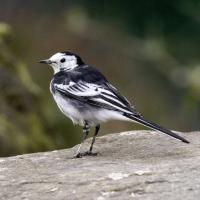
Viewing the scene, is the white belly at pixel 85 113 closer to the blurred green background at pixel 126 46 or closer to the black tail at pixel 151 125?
the black tail at pixel 151 125

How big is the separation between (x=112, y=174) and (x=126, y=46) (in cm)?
1326

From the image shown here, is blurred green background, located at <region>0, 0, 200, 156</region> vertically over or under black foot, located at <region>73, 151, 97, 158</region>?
under

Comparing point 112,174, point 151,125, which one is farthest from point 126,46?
point 112,174

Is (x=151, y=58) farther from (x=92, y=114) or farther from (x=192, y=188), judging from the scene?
(x=192, y=188)

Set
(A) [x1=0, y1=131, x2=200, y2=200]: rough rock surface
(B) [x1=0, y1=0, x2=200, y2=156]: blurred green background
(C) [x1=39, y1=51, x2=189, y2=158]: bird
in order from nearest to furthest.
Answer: (A) [x1=0, y1=131, x2=200, y2=200]: rough rock surface, (C) [x1=39, y1=51, x2=189, y2=158]: bird, (B) [x1=0, y1=0, x2=200, y2=156]: blurred green background

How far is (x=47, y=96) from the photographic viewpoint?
60.1ft

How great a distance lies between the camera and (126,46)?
71.6ft

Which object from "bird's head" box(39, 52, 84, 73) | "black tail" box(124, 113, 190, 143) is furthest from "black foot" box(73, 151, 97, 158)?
"bird's head" box(39, 52, 84, 73)

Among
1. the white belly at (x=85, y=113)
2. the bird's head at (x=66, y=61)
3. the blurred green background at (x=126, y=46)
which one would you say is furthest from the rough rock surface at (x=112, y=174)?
the blurred green background at (x=126, y=46)

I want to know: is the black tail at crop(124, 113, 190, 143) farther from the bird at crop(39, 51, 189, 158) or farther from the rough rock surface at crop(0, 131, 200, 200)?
the rough rock surface at crop(0, 131, 200, 200)

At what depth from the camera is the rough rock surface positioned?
823 cm

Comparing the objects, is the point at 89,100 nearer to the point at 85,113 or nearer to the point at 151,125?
the point at 85,113

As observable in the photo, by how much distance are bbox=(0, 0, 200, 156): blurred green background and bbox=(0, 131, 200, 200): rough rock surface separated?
5915 millimetres

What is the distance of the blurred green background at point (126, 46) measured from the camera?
19.3m
